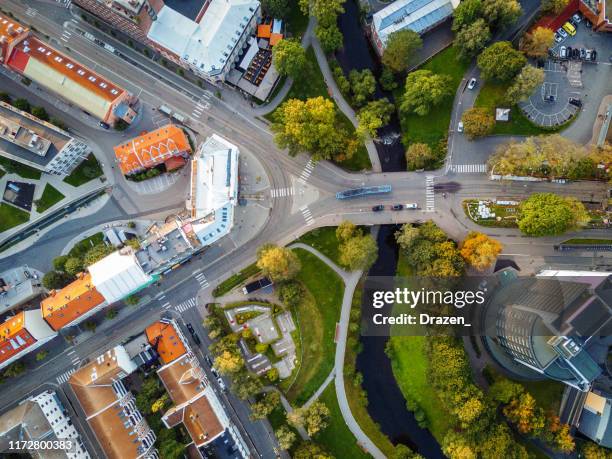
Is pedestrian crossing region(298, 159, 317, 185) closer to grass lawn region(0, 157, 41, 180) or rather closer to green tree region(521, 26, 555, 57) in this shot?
green tree region(521, 26, 555, 57)

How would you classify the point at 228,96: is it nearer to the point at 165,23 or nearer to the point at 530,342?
the point at 165,23

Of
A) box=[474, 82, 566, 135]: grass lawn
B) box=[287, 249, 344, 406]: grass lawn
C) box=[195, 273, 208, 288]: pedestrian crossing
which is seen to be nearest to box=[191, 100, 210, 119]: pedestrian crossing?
box=[195, 273, 208, 288]: pedestrian crossing

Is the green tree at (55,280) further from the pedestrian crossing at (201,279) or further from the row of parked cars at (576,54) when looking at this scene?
the row of parked cars at (576,54)

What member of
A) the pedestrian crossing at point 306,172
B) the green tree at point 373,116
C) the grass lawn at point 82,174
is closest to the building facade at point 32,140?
the grass lawn at point 82,174

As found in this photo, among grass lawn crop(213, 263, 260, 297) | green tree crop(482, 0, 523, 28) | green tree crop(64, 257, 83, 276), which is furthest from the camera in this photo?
grass lawn crop(213, 263, 260, 297)

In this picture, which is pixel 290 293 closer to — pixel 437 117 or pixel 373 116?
pixel 373 116

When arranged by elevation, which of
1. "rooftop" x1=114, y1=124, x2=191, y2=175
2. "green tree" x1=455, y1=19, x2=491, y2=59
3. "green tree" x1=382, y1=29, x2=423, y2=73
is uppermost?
"rooftop" x1=114, y1=124, x2=191, y2=175

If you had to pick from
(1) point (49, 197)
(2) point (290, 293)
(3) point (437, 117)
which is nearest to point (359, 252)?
(2) point (290, 293)
